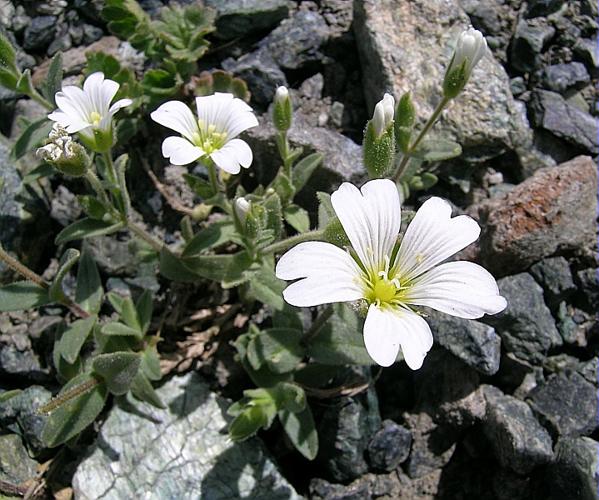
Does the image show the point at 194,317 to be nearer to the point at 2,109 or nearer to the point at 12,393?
the point at 12,393

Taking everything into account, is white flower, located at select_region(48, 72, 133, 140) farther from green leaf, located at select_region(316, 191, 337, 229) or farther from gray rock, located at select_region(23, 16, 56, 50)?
gray rock, located at select_region(23, 16, 56, 50)

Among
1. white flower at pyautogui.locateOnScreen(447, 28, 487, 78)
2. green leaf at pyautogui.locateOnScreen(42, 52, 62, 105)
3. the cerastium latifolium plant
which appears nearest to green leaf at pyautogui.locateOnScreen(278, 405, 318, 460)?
the cerastium latifolium plant

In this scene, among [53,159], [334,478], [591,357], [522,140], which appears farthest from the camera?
[522,140]

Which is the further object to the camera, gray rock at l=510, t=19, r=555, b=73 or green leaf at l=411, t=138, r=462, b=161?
gray rock at l=510, t=19, r=555, b=73

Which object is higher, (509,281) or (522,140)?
(522,140)

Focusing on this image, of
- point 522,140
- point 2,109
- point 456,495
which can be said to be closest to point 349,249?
point 456,495
